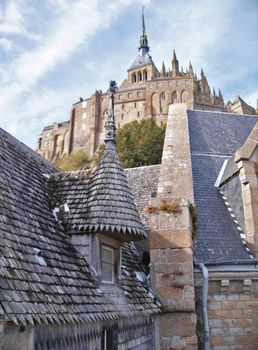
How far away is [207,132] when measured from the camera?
1532 cm

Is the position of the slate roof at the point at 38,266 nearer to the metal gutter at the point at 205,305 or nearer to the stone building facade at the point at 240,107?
the metal gutter at the point at 205,305

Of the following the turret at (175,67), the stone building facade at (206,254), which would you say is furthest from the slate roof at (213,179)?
the turret at (175,67)

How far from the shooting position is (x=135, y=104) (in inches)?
3575

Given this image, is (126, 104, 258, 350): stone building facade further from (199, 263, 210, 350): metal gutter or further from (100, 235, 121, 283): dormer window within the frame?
(100, 235, 121, 283): dormer window

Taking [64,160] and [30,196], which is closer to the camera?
[30,196]

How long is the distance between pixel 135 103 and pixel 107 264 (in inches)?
3357

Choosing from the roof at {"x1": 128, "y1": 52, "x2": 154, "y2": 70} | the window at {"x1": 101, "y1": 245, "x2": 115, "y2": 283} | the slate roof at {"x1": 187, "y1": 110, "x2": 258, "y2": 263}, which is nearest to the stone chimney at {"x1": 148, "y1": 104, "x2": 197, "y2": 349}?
the slate roof at {"x1": 187, "y1": 110, "x2": 258, "y2": 263}

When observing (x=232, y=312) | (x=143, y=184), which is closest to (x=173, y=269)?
(x=232, y=312)

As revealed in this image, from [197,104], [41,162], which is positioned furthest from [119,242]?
[197,104]

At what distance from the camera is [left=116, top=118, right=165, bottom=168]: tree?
47.9m

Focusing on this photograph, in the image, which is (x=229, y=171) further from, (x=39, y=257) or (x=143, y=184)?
(x=39, y=257)

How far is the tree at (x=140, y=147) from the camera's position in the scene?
47.9m

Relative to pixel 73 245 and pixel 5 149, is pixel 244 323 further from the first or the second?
pixel 5 149

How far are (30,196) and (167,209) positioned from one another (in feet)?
13.3
